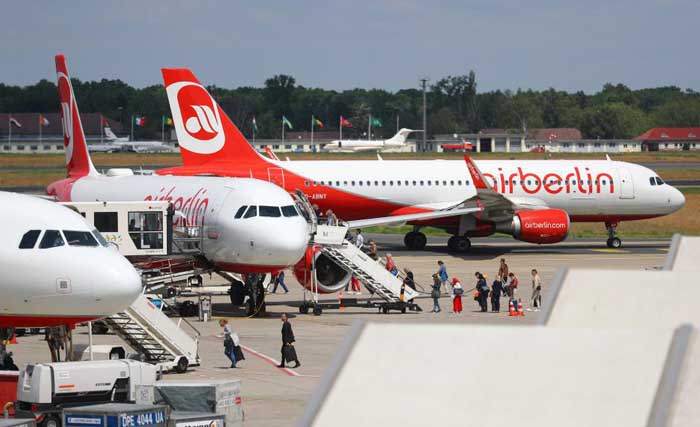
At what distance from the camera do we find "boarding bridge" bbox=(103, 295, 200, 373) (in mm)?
26250

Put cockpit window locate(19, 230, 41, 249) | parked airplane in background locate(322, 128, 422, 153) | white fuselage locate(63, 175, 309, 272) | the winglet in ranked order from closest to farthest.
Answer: cockpit window locate(19, 230, 41, 249)
white fuselage locate(63, 175, 309, 272)
the winglet
parked airplane in background locate(322, 128, 422, 153)

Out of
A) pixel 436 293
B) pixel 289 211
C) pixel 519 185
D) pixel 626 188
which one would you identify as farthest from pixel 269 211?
pixel 626 188

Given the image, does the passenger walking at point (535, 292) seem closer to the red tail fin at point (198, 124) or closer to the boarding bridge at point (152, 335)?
the boarding bridge at point (152, 335)

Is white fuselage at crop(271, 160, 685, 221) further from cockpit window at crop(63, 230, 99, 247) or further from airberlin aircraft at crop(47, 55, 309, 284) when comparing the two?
cockpit window at crop(63, 230, 99, 247)

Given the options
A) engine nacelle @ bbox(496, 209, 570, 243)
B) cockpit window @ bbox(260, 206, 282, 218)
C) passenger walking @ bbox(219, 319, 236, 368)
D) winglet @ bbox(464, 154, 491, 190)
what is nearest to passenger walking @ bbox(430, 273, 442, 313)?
cockpit window @ bbox(260, 206, 282, 218)

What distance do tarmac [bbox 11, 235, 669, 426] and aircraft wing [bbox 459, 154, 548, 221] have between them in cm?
180

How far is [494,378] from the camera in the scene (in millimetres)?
7656

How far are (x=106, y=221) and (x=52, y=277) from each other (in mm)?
12299

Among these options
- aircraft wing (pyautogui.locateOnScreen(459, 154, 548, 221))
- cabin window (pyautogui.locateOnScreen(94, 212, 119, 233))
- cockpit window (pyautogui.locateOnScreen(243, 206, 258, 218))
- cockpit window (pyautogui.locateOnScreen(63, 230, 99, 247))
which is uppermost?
cockpit window (pyautogui.locateOnScreen(63, 230, 99, 247))

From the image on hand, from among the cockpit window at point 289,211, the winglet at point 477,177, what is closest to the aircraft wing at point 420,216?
the winglet at point 477,177

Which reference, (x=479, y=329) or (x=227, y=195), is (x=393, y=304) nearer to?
(x=227, y=195)

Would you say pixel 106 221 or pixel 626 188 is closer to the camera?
pixel 106 221

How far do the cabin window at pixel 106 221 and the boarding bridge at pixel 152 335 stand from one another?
7246mm

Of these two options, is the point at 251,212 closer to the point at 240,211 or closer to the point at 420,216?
the point at 240,211
